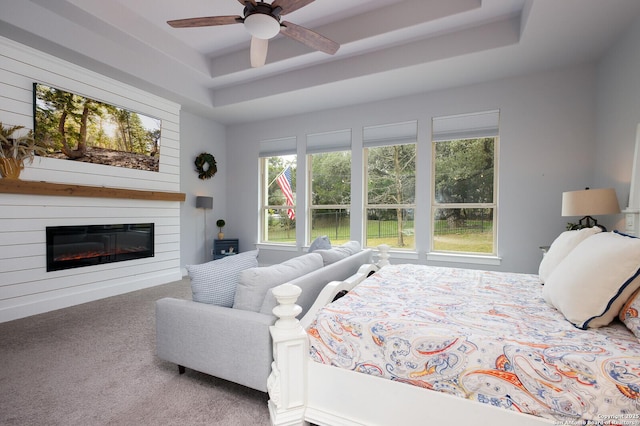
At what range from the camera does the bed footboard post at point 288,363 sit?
4.75 feet

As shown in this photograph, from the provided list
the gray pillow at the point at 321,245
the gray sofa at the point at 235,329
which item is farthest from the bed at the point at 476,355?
the gray pillow at the point at 321,245

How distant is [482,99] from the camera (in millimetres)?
3924

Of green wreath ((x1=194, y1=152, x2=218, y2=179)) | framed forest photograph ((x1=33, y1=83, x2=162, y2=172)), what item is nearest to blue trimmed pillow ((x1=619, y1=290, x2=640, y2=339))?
framed forest photograph ((x1=33, y1=83, x2=162, y2=172))

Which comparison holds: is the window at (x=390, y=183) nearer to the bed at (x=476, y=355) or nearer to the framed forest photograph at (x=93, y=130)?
the bed at (x=476, y=355)

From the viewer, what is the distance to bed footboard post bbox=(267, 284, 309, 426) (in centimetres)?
145

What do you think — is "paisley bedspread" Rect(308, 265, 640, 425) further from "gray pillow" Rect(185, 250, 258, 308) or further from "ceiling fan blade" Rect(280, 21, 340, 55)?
"ceiling fan blade" Rect(280, 21, 340, 55)

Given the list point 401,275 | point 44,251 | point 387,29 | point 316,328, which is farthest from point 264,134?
point 316,328

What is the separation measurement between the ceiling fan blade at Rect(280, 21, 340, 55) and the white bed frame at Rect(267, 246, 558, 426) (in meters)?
2.00

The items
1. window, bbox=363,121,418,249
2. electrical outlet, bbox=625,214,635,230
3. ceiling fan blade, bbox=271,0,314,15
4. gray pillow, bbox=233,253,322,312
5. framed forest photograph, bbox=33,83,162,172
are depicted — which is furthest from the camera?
window, bbox=363,121,418,249

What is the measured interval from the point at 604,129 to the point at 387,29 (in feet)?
8.55

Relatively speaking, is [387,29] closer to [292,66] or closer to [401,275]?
[292,66]

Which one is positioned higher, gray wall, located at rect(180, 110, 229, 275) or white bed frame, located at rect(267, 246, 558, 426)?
gray wall, located at rect(180, 110, 229, 275)

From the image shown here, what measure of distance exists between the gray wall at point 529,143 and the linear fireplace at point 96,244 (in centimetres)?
392

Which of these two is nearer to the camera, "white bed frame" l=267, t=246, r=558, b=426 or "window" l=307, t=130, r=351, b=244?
"white bed frame" l=267, t=246, r=558, b=426
